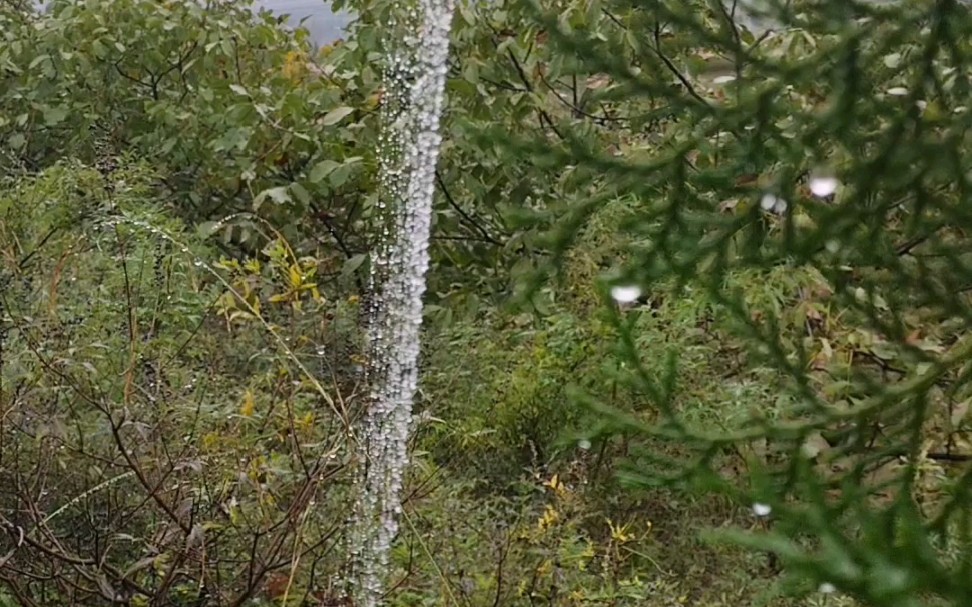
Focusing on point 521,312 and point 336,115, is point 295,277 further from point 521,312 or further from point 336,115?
point 336,115

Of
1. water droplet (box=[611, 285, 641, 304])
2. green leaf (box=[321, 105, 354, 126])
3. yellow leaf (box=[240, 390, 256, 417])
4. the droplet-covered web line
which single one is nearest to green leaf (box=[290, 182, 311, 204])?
green leaf (box=[321, 105, 354, 126])

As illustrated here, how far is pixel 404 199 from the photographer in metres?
3.29

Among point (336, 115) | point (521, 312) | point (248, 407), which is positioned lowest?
point (248, 407)

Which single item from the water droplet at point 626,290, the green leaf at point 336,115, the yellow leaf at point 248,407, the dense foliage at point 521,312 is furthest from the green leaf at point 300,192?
the water droplet at point 626,290

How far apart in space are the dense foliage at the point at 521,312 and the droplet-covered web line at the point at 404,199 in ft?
0.25

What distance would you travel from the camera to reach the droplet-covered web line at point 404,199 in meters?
2.61

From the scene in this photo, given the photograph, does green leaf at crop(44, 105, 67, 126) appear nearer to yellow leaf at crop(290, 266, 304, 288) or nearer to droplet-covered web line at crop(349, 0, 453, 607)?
droplet-covered web line at crop(349, 0, 453, 607)

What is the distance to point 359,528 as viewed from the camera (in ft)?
7.34

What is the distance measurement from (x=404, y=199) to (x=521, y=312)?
1.67 ft

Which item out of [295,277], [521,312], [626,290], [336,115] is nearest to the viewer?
[626,290]

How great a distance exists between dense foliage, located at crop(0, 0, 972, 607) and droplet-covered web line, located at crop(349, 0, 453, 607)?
0.08 metres

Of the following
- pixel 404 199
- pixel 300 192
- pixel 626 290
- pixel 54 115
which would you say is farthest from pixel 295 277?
pixel 54 115

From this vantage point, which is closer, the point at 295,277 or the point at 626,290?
the point at 626,290

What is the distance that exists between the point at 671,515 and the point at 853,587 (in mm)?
2131
